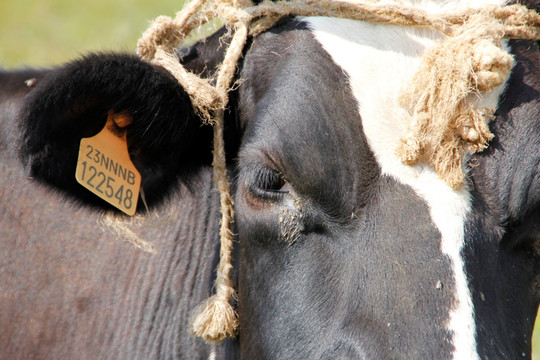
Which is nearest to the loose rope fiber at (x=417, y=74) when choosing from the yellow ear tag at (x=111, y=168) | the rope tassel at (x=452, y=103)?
the rope tassel at (x=452, y=103)

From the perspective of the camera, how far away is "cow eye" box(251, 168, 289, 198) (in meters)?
2.05

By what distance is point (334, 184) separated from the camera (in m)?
1.97

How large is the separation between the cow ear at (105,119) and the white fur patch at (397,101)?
1.82 ft

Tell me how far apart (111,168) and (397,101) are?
3.16 feet

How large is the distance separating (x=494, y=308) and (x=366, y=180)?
0.50 metres

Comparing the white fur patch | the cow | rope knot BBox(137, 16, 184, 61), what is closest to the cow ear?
the cow

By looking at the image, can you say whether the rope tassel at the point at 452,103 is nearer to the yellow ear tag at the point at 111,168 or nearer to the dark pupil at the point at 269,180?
the dark pupil at the point at 269,180

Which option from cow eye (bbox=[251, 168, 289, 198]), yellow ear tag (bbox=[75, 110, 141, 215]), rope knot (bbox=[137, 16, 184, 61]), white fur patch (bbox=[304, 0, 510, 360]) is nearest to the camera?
white fur patch (bbox=[304, 0, 510, 360])

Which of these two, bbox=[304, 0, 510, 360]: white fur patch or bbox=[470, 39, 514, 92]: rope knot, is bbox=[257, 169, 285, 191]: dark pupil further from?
bbox=[470, 39, 514, 92]: rope knot

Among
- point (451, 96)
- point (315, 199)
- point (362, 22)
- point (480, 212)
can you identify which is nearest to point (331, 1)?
point (362, 22)

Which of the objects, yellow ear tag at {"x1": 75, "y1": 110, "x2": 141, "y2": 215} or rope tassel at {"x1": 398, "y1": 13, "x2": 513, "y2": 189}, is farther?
yellow ear tag at {"x1": 75, "y1": 110, "x2": 141, "y2": 215}

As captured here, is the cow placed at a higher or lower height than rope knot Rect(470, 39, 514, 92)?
lower

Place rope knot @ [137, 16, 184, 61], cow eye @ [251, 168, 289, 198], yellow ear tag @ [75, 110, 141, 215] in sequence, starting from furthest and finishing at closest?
rope knot @ [137, 16, 184, 61], yellow ear tag @ [75, 110, 141, 215], cow eye @ [251, 168, 289, 198]

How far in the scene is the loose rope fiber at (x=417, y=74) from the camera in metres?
1.94
